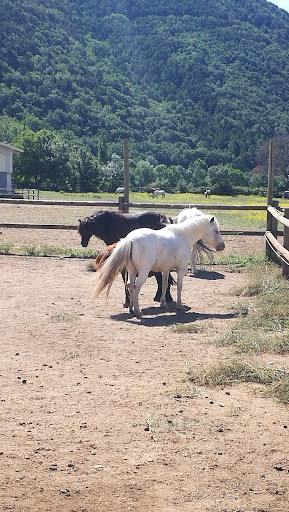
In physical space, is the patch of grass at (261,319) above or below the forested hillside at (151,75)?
below

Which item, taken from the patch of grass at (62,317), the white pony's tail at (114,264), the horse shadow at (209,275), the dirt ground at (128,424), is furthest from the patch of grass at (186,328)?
the horse shadow at (209,275)

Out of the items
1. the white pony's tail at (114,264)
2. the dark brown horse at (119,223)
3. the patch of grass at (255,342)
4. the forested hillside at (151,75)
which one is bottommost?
the patch of grass at (255,342)

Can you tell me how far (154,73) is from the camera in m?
126

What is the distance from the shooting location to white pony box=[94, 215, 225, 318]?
705 centimetres

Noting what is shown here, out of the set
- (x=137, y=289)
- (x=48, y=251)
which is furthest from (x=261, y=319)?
(x=48, y=251)

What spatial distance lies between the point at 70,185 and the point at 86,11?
333 feet

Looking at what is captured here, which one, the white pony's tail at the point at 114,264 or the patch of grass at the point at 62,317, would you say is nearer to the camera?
the patch of grass at the point at 62,317

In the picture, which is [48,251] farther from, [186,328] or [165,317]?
[186,328]

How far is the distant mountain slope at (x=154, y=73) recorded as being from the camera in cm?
9962

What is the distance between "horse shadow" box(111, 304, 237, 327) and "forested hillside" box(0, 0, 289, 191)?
7018 cm

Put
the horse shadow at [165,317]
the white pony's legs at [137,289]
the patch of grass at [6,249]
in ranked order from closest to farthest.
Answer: the horse shadow at [165,317] < the white pony's legs at [137,289] < the patch of grass at [6,249]

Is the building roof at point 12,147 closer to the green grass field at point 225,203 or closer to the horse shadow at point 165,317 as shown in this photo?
the green grass field at point 225,203

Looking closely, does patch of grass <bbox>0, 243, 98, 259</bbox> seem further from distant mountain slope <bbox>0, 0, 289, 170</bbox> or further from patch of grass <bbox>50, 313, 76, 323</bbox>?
distant mountain slope <bbox>0, 0, 289, 170</bbox>

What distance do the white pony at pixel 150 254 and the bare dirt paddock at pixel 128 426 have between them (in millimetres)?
614
